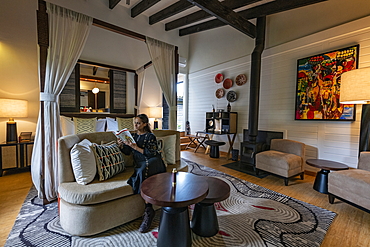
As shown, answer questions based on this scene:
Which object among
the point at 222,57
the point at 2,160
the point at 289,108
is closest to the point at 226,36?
the point at 222,57

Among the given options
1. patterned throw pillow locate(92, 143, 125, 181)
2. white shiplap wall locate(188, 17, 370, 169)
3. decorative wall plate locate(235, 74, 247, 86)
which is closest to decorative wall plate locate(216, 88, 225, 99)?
white shiplap wall locate(188, 17, 370, 169)

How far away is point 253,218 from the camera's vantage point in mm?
2033

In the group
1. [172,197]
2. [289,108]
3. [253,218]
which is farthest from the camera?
[289,108]

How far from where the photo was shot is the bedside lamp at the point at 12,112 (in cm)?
320

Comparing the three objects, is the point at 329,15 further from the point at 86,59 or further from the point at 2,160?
the point at 2,160

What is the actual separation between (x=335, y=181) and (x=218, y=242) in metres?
1.86

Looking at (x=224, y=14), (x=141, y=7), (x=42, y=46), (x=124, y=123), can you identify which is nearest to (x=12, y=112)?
(x=42, y=46)

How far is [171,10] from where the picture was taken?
4.11m

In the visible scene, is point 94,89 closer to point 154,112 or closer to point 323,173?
point 154,112

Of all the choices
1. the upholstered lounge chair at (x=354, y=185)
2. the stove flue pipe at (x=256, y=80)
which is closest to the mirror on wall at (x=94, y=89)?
the stove flue pipe at (x=256, y=80)

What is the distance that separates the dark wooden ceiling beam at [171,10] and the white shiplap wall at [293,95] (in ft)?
6.86

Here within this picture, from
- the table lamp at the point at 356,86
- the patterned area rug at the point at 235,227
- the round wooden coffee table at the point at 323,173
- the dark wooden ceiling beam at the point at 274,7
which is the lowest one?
the patterned area rug at the point at 235,227

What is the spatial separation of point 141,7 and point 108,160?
12.5ft

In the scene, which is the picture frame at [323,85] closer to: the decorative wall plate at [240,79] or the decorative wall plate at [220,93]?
the decorative wall plate at [240,79]
